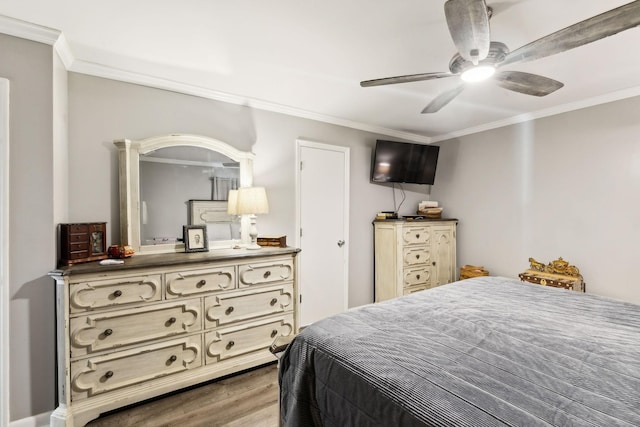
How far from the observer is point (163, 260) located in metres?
2.17

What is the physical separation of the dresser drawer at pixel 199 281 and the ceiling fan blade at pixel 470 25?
2.08 m

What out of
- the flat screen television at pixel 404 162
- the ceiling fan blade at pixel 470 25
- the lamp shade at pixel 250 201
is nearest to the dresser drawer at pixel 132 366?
the lamp shade at pixel 250 201

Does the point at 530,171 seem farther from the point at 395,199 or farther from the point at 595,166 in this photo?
the point at 395,199

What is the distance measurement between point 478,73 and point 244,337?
8.10 ft

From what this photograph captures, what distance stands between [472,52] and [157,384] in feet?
9.20

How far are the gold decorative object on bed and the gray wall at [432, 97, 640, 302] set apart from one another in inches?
3.4

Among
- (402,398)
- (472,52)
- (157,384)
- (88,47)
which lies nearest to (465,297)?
(402,398)

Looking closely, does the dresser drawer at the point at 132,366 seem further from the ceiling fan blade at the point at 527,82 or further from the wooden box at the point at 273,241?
the ceiling fan blade at the point at 527,82

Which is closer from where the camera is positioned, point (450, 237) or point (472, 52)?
point (472, 52)

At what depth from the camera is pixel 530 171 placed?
140 inches

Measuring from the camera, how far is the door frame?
5.93ft

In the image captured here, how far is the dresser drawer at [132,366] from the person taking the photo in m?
1.88

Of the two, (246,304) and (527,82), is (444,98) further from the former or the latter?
(246,304)

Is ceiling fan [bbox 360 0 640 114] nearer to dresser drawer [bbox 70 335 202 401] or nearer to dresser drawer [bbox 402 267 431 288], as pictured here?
dresser drawer [bbox 70 335 202 401]
